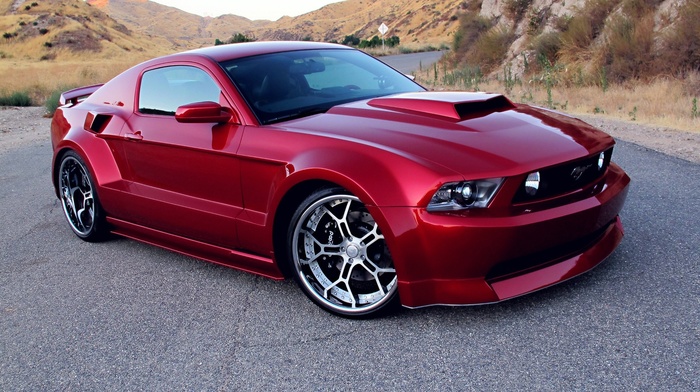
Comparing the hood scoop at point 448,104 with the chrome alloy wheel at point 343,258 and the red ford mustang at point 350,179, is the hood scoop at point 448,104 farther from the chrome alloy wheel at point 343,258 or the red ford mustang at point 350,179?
the chrome alloy wheel at point 343,258

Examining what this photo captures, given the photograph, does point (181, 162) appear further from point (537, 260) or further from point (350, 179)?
point (537, 260)

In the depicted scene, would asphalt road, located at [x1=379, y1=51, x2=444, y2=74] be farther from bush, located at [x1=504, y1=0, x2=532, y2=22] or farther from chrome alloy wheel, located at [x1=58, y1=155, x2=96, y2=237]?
chrome alloy wheel, located at [x1=58, y1=155, x2=96, y2=237]

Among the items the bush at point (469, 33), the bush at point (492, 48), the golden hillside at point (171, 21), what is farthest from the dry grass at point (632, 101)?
the golden hillside at point (171, 21)

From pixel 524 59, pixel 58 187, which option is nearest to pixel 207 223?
pixel 58 187

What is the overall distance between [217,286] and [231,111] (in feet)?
3.72

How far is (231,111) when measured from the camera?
4.37 metres

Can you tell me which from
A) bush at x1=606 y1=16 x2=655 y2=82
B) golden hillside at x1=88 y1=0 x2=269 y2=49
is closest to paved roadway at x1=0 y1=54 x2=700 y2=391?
bush at x1=606 y1=16 x2=655 y2=82

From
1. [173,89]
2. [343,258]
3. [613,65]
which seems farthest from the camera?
[613,65]

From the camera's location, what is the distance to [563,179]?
358cm

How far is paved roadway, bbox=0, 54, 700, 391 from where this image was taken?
3.09 meters

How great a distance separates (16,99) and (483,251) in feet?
67.8

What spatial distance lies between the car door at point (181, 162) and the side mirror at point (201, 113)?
0.12 metres

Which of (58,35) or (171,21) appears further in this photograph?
(171,21)

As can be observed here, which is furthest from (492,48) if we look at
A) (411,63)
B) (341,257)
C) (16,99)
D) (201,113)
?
(341,257)
